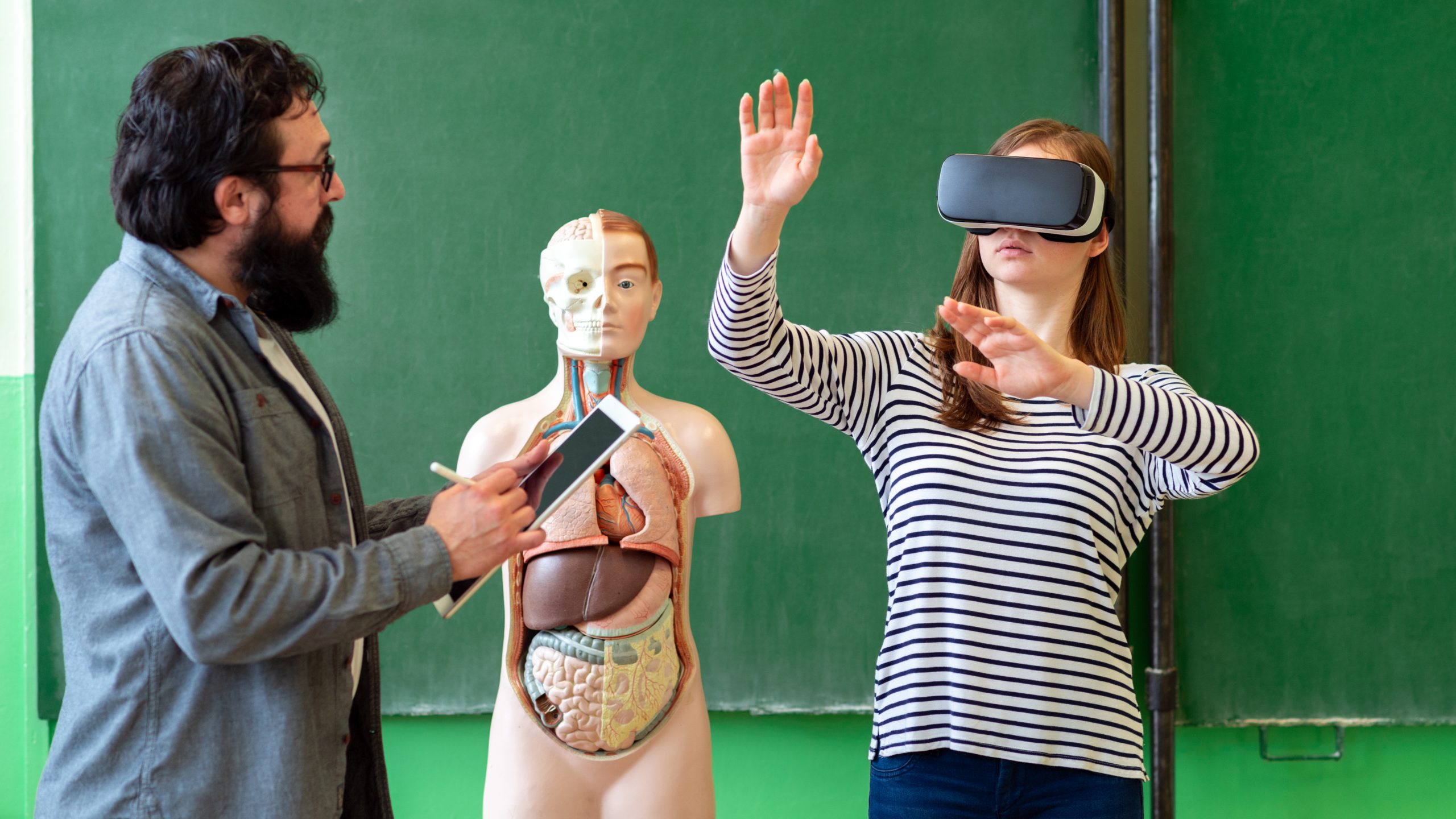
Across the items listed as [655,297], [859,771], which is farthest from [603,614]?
[859,771]

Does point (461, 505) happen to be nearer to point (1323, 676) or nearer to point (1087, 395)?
point (1087, 395)

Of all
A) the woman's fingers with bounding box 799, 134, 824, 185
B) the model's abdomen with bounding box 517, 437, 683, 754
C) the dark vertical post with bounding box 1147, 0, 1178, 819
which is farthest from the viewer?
the dark vertical post with bounding box 1147, 0, 1178, 819

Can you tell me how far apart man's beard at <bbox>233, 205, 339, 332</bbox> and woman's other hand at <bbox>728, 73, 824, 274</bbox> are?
55 centimetres

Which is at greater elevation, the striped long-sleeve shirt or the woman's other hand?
the woman's other hand

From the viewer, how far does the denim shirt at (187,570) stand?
1.18m

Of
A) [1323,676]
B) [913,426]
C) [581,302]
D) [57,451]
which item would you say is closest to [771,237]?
[913,426]

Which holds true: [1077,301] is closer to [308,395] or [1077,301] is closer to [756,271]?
[756,271]

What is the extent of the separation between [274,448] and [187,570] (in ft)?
0.69

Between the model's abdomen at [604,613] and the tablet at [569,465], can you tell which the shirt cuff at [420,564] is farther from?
the model's abdomen at [604,613]

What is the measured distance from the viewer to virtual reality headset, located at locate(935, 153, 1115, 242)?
1.59m

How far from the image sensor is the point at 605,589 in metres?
1.96

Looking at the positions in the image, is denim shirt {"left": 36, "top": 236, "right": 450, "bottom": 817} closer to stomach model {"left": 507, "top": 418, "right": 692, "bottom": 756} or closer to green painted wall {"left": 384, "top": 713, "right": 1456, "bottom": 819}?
stomach model {"left": 507, "top": 418, "right": 692, "bottom": 756}

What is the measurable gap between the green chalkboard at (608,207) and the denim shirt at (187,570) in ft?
5.33

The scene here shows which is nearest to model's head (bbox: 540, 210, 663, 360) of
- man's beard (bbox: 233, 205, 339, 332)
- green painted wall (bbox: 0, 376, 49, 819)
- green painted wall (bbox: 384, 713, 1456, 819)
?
man's beard (bbox: 233, 205, 339, 332)
